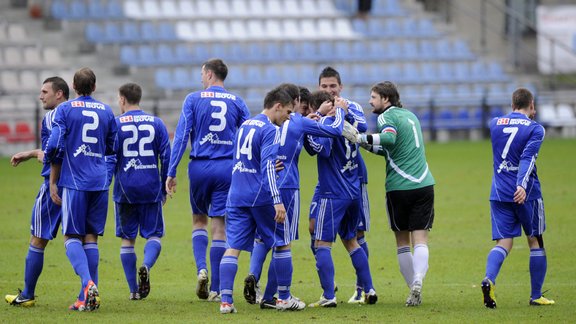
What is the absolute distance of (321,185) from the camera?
34.9 feet

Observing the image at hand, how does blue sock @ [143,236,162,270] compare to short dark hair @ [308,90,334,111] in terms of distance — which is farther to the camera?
blue sock @ [143,236,162,270]

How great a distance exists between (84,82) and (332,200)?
2609 millimetres

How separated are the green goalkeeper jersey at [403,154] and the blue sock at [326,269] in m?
0.88

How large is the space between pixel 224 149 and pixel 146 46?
71.5 feet

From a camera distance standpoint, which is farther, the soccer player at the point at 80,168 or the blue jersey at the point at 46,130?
the blue jersey at the point at 46,130

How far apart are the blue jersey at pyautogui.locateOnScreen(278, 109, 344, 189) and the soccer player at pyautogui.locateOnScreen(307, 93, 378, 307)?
0.67ft

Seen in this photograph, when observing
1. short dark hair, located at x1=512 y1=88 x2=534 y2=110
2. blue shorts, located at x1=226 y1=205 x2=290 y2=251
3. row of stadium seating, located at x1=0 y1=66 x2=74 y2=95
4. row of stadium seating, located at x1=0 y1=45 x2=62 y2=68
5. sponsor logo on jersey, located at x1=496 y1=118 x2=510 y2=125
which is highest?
Result: row of stadium seating, located at x1=0 y1=45 x2=62 y2=68

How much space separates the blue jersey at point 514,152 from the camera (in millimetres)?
10352

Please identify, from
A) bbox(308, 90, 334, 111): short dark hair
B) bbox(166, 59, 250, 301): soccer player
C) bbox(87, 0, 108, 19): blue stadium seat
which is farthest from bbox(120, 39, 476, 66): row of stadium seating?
bbox(308, 90, 334, 111): short dark hair

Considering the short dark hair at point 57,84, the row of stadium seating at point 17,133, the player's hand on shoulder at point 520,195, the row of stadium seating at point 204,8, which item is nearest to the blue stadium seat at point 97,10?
the row of stadium seating at point 204,8

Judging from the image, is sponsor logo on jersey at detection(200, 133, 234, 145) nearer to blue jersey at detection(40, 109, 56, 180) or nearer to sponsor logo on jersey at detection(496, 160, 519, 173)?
blue jersey at detection(40, 109, 56, 180)

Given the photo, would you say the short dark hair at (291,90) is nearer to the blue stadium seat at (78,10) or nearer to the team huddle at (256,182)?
the team huddle at (256,182)

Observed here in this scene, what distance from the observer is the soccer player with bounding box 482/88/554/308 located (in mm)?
10391

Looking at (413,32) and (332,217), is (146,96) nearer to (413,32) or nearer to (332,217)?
(413,32)
